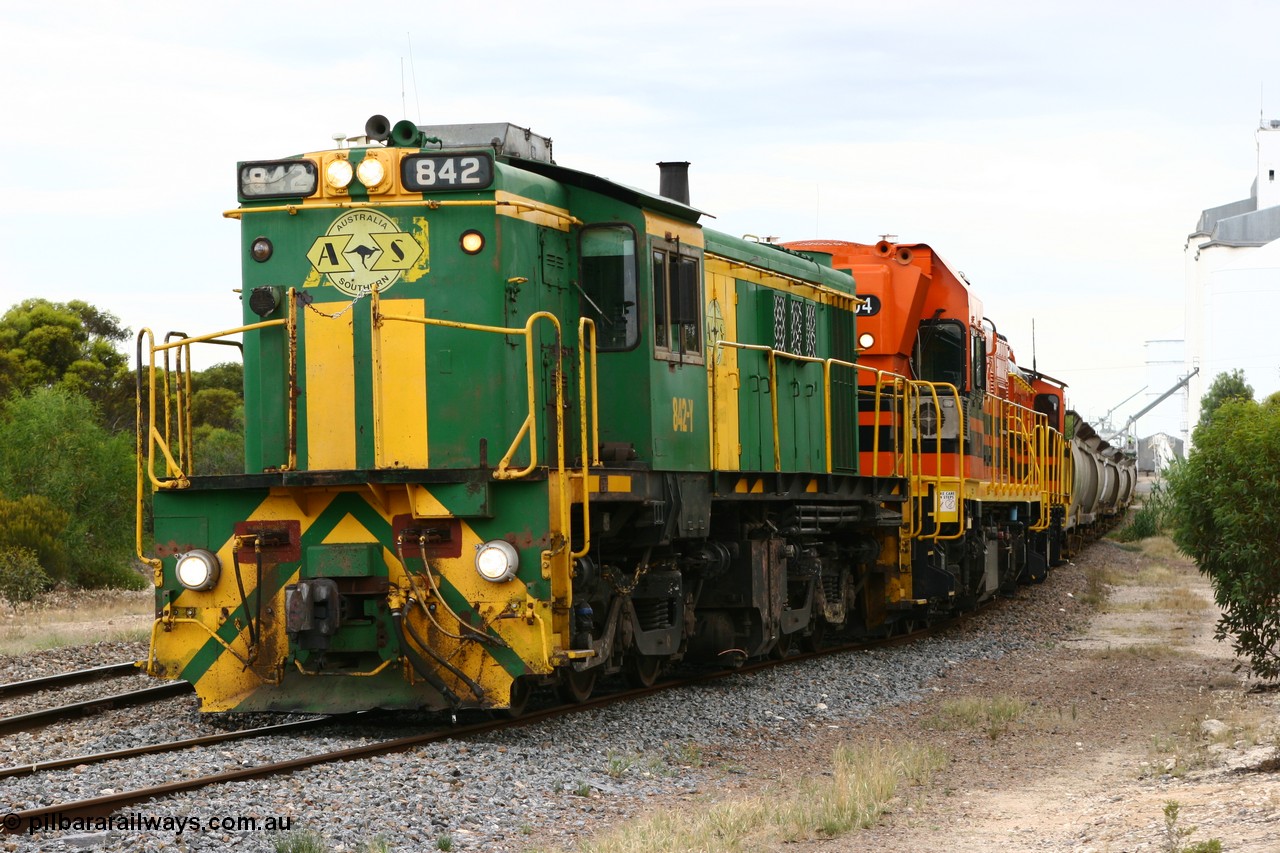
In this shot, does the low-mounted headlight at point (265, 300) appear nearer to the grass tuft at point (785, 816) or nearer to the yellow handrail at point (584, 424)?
the yellow handrail at point (584, 424)

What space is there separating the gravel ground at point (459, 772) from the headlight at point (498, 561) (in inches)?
40.5

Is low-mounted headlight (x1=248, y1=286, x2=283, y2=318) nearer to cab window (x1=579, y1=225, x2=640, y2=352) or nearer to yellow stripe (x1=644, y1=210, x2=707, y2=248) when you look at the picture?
cab window (x1=579, y1=225, x2=640, y2=352)

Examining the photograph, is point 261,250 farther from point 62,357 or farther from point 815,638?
point 62,357

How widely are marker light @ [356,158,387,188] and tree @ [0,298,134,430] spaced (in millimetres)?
33703

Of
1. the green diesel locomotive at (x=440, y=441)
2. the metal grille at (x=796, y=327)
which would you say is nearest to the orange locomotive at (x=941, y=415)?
the metal grille at (x=796, y=327)

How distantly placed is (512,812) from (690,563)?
4186 millimetres

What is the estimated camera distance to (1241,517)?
41.9ft

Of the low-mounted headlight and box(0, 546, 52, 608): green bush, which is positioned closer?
the low-mounted headlight

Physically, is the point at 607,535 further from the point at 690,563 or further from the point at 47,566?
the point at 47,566

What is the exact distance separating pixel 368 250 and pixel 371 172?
508 mm

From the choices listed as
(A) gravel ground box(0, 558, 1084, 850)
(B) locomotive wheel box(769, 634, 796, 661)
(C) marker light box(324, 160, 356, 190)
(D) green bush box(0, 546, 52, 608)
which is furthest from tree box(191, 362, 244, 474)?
(C) marker light box(324, 160, 356, 190)

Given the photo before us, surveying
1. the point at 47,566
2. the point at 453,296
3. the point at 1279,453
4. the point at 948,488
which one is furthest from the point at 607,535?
the point at 47,566

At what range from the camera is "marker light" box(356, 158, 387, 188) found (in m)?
Result: 9.62

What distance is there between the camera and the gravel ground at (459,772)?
6859 mm
